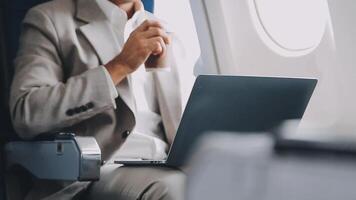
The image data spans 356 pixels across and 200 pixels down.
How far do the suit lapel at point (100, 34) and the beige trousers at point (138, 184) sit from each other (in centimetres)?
25

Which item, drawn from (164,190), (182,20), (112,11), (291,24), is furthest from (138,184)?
(182,20)

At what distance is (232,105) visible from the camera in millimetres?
1463

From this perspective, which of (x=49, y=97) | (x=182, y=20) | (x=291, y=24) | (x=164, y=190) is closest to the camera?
(x=164, y=190)

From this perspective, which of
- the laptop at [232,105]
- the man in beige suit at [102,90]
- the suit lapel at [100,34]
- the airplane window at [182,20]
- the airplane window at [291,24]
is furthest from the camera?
the airplane window at [182,20]

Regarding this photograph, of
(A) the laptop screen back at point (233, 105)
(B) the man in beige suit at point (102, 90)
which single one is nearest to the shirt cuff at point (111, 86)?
(B) the man in beige suit at point (102, 90)

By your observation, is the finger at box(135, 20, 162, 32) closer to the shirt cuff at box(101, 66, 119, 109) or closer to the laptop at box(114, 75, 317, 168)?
the shirt cuff at box(101, 66, 119, 109)

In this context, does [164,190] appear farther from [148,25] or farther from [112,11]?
[112,11]

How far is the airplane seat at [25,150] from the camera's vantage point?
145cm

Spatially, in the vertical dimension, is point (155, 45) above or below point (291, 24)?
below

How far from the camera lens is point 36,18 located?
5.82 feet

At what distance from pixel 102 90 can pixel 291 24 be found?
0.97 metres

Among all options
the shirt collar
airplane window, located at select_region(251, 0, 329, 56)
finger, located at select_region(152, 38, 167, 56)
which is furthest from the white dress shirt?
airplane window, located at select_region(251, 0, 329, 56)

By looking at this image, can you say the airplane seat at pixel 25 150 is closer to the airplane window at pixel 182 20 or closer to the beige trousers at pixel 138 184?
the beige trousers at pixel 138 184

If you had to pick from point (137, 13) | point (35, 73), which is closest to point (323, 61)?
point (137, 13)
